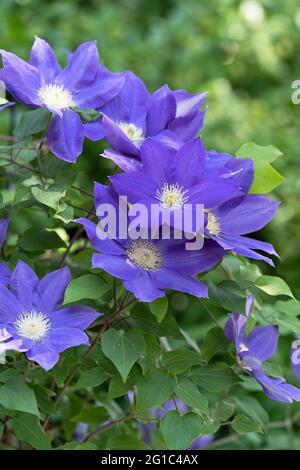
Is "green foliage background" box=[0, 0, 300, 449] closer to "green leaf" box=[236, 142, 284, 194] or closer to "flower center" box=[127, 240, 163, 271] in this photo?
"green leaf" box=[236, 142, 284, 194]

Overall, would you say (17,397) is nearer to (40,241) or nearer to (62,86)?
(40,241)

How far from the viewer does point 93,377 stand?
0.85 metres

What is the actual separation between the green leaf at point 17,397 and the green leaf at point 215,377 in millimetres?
174

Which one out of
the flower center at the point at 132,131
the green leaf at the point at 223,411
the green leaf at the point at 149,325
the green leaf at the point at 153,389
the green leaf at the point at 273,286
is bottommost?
the green leaf at the point at 223,411

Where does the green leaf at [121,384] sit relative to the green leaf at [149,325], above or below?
below

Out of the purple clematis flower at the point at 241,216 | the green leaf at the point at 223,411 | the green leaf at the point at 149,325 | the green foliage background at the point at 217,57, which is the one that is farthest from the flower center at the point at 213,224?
the green foliage background at the point at 217,57

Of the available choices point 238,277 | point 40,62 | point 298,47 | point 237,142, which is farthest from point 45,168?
point 298,47

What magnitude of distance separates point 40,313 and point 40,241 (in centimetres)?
14

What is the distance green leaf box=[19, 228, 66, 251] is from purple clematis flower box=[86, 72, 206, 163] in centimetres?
14

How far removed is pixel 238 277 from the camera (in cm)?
91

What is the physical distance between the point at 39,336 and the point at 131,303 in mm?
101

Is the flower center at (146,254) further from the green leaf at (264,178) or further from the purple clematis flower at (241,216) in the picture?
the green leaf at (264,178)

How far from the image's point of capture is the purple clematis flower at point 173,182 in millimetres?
765

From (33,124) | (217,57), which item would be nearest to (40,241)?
(33,124)
